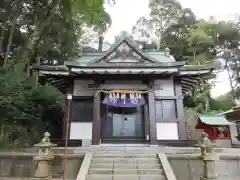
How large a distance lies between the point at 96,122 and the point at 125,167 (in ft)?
11.9

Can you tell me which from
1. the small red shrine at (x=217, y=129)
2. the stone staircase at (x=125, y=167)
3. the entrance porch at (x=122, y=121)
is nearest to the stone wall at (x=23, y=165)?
the stone staircase at (x=125, y=167)

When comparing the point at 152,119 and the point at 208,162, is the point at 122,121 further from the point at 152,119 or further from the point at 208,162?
the point at 208,162

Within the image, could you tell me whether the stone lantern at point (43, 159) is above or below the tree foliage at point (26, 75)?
below

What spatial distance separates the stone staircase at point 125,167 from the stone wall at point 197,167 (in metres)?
0.66

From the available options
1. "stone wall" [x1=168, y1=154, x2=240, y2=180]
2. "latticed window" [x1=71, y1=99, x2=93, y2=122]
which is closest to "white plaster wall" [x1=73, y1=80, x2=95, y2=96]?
"latticed window" [x1=71, y1=99, x2=93, y2=122]

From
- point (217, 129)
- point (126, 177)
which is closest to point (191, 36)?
point (217, 129)

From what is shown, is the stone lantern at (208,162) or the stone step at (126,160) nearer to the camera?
the stone lantern at (208,162)

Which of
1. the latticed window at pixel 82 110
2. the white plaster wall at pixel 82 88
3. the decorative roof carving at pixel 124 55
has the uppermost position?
the decorative roof carving at pixel 124 55

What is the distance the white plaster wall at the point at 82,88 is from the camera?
34.7 feet

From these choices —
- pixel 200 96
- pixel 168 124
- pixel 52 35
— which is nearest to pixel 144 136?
pixel 168 124

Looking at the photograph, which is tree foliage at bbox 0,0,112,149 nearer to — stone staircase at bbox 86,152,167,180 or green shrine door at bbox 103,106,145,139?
green shrine door at bbox 103,106,145,139

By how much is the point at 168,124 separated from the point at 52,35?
13368mm

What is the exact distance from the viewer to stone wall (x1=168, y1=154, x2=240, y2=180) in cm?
645

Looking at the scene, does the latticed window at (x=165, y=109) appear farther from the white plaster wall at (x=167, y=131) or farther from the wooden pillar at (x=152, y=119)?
the wooden pillar at (x=152, y=119)
